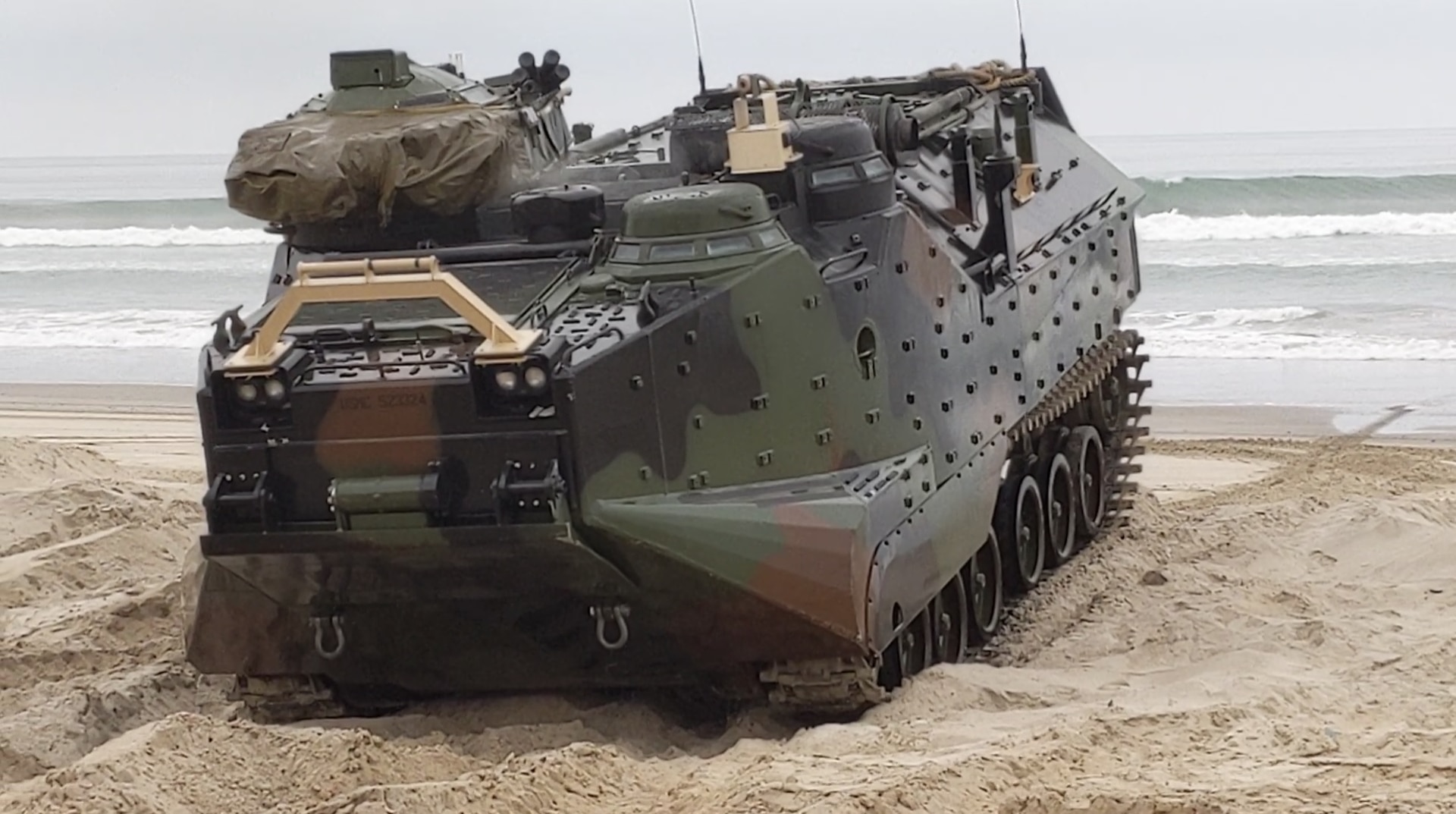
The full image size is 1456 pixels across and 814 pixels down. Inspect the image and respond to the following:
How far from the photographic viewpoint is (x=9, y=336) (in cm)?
2762

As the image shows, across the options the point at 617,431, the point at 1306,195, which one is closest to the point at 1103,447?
the point at 617,431

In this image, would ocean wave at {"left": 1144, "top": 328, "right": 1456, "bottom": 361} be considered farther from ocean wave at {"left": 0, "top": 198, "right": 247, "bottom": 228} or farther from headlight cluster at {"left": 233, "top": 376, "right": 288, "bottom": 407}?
ocean wave at {"left": 0, "top": 198, "right": 247, "bottom": 228}

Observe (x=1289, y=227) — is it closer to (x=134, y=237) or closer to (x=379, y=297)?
(x=134, y=237)

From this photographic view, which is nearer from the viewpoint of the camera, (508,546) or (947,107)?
(508,546)

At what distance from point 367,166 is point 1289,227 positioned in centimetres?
2715

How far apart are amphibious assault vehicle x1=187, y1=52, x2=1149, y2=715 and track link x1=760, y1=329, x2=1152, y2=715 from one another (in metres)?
0.03

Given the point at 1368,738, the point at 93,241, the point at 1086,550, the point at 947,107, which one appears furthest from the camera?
the point at 93,241

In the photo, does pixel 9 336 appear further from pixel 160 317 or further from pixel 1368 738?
pixel 1368 738

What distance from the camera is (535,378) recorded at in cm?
696

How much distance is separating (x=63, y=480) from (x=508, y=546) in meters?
7.56

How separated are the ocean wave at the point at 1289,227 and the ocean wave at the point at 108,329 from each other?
14.1 meters

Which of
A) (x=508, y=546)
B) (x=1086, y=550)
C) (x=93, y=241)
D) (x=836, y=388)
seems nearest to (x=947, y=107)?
(x=1086, y=550)

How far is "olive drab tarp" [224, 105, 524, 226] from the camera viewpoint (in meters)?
8.46

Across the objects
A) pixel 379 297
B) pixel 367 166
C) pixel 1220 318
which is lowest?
pixel 1220 318
